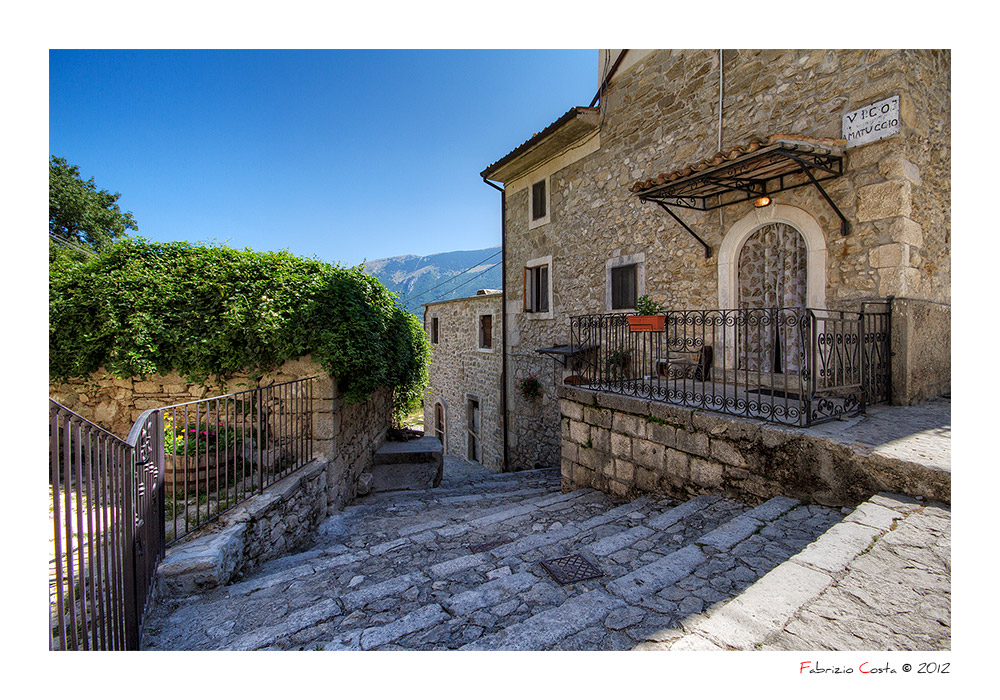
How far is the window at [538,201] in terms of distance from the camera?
9688mm

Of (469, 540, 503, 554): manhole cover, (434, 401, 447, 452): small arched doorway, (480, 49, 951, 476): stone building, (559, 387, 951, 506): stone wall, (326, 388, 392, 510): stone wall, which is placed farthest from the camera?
(434, 401, 447, 452): small arched doorway

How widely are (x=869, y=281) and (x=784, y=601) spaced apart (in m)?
4.53

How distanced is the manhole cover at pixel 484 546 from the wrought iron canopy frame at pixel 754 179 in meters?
4.71

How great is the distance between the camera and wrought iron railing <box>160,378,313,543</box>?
3.61 metres

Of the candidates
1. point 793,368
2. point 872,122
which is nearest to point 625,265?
point 793,368

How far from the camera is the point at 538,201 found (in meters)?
9.83

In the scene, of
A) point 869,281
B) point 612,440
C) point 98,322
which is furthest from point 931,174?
point 98,322

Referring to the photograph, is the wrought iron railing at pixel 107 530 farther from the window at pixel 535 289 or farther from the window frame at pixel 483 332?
the window frame at pixel 483 332

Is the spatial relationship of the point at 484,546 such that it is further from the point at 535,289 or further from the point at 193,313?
the point at 535,289

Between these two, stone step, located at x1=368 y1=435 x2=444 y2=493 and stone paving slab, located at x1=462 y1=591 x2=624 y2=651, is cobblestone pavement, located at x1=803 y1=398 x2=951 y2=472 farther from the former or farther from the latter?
stone step, located at x1=368 y1=435 x2=444 y2=493

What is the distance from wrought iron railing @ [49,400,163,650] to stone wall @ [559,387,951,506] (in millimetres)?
4131

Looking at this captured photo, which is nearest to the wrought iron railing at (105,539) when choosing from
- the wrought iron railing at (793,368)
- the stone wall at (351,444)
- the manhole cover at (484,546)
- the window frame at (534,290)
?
the manhole cover at (484,546)

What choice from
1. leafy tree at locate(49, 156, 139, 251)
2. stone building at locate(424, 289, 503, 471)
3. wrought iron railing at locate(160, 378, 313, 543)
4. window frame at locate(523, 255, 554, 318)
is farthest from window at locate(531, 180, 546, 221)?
leafy tree at locate(49, 156, 139, 251)

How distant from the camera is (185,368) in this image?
4594 millimetres
